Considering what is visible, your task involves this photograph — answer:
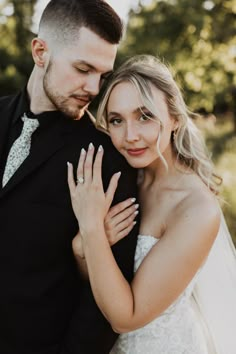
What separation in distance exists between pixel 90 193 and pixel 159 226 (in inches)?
15.6

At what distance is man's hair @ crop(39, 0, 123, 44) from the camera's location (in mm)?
2736

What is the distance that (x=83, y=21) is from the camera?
2.76m

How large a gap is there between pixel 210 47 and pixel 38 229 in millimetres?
9816

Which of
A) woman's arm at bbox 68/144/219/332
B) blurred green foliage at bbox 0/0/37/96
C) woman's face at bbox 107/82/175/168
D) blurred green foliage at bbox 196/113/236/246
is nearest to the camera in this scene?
woman's arm at bbox 68/144/219/332

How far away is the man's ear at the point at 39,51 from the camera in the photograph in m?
2.92

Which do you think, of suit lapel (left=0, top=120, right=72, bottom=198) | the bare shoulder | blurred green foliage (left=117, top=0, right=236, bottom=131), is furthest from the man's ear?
blurred green foliage (left=117, top=0, right=236, bottom=131)

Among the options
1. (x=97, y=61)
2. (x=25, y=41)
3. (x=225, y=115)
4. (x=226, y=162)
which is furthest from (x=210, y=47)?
(x=225, y=115)

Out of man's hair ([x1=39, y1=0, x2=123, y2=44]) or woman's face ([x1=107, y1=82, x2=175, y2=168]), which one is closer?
woman's face ([x1=107, y1=82, x2=175, y2=168])

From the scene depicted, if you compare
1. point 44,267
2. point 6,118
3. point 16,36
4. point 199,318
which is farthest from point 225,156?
point 44,267

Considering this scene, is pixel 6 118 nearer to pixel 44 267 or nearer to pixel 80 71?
pixel 80 71

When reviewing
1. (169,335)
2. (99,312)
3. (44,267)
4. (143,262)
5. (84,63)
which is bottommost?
(169,335)

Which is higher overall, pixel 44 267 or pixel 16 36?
pixel 44 267

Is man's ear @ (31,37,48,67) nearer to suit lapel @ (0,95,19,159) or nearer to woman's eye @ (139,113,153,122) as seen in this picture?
suit lapel @ (0,95,19,159)

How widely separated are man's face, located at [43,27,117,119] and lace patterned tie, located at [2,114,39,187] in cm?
16
